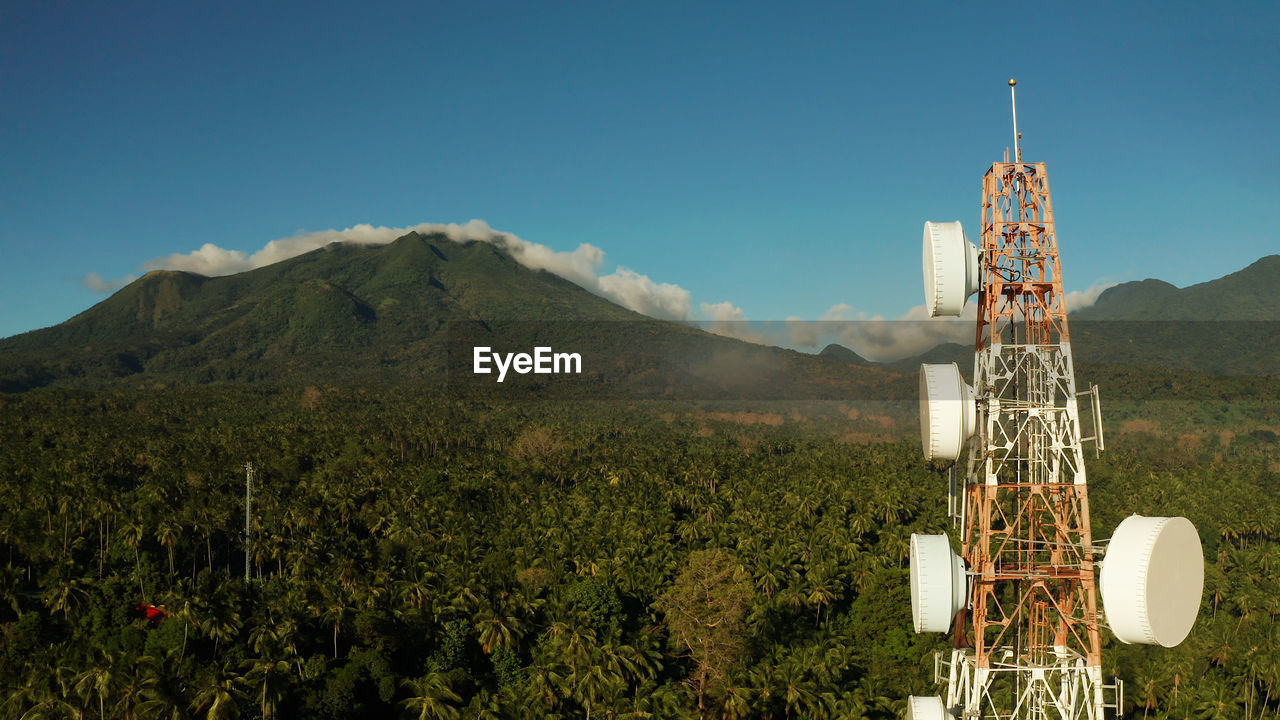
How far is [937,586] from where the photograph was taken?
17.5 m

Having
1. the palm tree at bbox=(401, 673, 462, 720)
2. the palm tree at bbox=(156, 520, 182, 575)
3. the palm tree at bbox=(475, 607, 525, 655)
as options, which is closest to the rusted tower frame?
the palm tree at bbox=(401, 673, 462, 720)

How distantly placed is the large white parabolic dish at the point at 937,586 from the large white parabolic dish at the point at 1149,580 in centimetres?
249

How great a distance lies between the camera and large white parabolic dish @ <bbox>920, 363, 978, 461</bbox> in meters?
17.0

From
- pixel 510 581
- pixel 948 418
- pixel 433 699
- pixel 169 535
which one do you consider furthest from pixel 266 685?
pixel 169 535

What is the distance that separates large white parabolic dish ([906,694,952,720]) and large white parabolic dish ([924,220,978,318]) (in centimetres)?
722

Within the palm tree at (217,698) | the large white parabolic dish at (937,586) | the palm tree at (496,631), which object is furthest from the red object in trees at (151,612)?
the large white parabolic dish at (937,586)

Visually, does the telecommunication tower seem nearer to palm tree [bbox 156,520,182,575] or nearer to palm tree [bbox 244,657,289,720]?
palm tree [bbox 244,657,289,720]

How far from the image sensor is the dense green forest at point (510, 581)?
42.0m

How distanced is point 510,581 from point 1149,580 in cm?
5153

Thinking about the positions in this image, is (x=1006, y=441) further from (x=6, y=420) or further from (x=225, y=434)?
(x=6, y=420)

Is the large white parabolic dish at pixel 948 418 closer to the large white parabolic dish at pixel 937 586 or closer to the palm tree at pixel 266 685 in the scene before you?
the large white parabolic dish at pixel 937 586

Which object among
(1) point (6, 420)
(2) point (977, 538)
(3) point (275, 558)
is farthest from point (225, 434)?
(2) point (977, 538)

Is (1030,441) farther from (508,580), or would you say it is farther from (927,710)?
(508,580)

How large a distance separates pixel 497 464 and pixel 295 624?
231 feet
